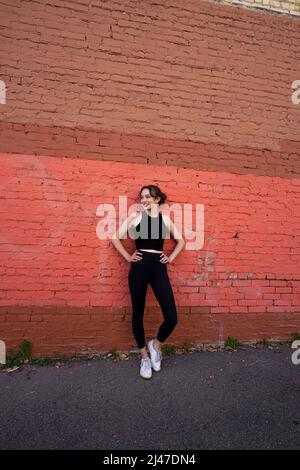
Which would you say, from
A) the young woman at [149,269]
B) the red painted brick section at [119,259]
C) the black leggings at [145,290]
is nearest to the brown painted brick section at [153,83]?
the red painted brick section at [119,259]

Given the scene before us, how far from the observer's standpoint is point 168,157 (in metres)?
3.62

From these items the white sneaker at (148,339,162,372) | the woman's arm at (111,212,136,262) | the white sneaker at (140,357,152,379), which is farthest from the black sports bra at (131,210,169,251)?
the white sneaker at (140,357,152,379)

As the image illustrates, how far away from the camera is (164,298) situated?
314 cm

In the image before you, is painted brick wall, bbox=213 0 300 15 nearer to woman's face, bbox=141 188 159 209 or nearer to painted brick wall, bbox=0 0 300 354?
painted brick wall, bbox=0 0 300 354

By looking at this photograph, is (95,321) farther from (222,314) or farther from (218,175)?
(218,175)

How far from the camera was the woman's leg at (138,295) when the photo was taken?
3148mm

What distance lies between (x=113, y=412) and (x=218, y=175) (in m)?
2.83

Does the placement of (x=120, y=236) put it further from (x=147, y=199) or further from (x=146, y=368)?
(x=146, y=368)

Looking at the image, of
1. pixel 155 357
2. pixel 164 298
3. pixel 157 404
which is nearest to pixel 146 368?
pixel 155 357

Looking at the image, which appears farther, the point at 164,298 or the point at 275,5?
the point at 275,5

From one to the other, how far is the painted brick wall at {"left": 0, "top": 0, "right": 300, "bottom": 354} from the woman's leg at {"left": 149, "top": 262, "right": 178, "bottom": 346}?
1.33 feet

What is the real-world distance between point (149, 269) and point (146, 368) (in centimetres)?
102

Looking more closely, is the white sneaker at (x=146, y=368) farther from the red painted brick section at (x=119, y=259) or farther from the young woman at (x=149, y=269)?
the red painted brick section at (x=119, y=259)

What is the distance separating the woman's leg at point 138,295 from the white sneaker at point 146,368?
63mm
